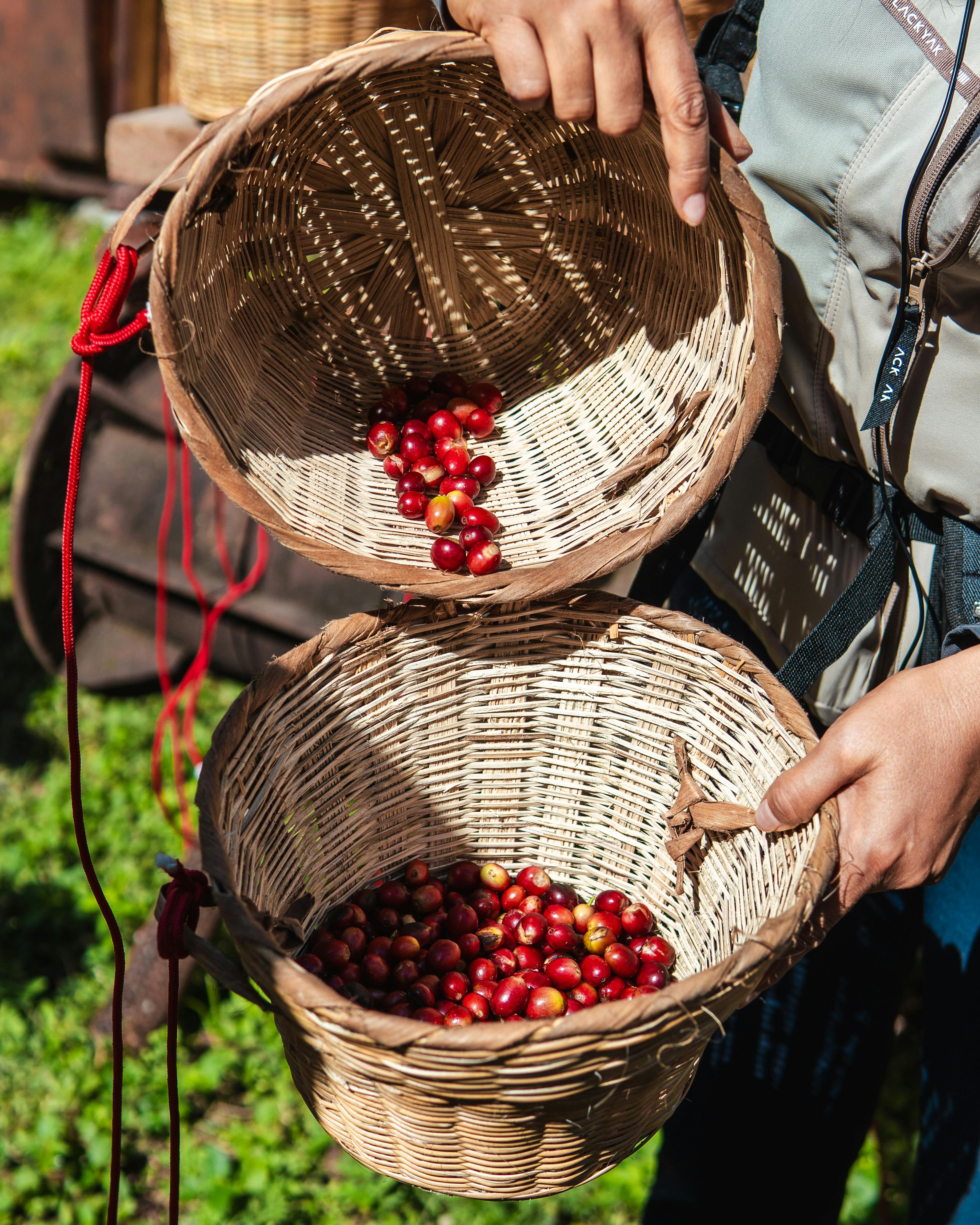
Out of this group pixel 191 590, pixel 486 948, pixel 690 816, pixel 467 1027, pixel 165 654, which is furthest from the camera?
pixel 165 654

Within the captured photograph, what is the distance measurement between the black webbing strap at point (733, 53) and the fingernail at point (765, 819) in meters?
1.02

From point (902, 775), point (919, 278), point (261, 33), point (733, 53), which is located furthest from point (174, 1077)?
point (261, 33)

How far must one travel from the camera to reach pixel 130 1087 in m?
2.45

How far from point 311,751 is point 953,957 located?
3.70ft

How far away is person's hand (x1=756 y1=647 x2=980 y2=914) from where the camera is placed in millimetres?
1253

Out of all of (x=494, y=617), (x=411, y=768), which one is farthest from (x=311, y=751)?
(x=494, y=617)

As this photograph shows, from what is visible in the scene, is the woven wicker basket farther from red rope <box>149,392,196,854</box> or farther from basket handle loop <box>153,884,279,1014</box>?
basket handle loop <box>153,884,279,1014</box>

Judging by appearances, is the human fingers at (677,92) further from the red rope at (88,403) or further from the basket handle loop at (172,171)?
the red rope at (88,403)

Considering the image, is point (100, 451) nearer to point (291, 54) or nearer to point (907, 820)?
point (291, 54)

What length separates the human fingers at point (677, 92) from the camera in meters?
1.18

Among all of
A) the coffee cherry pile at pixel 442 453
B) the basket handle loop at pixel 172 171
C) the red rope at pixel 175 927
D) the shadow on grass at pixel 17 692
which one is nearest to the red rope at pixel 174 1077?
the red rope at pixel 175 927

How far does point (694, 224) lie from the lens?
4.24 feet

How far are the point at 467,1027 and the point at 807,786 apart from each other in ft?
1.77

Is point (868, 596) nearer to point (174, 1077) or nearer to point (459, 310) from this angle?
point (459, 310)
